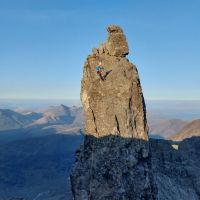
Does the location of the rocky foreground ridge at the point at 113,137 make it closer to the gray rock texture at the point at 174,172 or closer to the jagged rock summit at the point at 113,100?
the jagged rock summit at the point at 113,100

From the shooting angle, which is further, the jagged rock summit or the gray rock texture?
the gray rock texture

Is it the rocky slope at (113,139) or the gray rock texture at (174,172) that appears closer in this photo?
the rocky slope at (113,139)

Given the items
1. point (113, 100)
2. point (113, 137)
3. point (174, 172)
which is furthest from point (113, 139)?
point (174, 172)

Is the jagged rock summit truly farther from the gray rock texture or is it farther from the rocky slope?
the gray rock texture

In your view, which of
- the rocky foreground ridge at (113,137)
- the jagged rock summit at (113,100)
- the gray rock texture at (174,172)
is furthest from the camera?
the gray rock texture at (174,172)

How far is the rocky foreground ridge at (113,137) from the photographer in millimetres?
59000

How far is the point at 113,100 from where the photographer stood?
60.1 meters

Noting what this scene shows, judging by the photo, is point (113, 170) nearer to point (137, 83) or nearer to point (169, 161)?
point (137, 83)

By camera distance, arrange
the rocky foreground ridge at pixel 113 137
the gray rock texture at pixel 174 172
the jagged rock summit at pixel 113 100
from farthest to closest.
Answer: the gray rock texture at pixel 174 172 → the jagged rock summit at pixel 113 100 → the rocky foreground ridge at pixel 113 137

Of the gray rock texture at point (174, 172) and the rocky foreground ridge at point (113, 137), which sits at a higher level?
the rocky foreground ridge at point (113, 137)

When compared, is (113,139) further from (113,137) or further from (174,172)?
(174,172)

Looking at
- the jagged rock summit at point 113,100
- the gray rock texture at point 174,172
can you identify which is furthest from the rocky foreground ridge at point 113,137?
the gray rock texture at point 174,172

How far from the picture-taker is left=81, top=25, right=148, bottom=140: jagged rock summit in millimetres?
59938

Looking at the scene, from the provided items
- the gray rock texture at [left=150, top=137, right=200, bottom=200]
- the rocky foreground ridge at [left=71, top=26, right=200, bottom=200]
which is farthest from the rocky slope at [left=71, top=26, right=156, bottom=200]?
the gray rock texture at [left=150, top=137, right=200, bottom=200]
